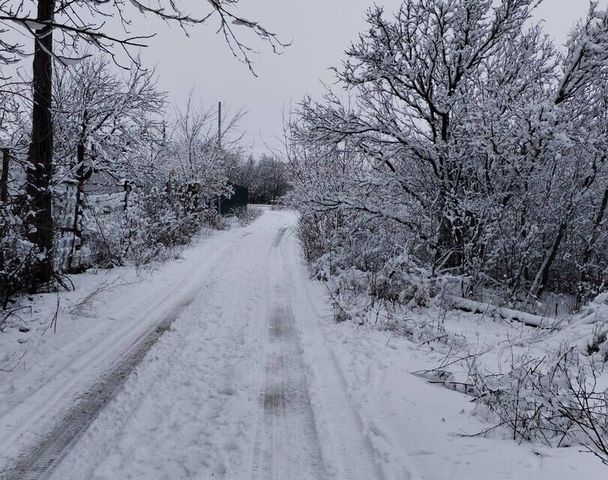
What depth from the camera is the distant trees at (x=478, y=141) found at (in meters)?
8.41

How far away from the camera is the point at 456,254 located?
962cm

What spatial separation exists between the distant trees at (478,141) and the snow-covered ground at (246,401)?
2352 millimetres

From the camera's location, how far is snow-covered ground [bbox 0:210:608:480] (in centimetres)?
305

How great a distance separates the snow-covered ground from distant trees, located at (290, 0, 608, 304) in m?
2.35

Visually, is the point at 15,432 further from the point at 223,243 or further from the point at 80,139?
the point at 223,243

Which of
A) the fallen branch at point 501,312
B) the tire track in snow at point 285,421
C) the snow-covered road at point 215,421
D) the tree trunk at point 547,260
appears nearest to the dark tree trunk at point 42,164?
the snow-covered road at point 215,421

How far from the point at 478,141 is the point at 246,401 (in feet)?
20.9

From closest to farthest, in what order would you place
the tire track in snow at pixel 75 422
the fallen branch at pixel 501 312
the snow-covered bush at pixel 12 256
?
the tire track in snow at pixel 75 422 < the snow-covered bush at pixel 12 256 < the fallen branch at pixel 501 312

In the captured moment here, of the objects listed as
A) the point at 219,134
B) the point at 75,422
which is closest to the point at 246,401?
the point at 75,422

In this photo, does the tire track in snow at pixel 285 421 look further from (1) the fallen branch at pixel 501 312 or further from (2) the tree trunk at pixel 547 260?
(2) the tree trunk at pixel 547 260

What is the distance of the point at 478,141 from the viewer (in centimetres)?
798

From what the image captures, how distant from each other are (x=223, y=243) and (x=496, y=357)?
12.8m

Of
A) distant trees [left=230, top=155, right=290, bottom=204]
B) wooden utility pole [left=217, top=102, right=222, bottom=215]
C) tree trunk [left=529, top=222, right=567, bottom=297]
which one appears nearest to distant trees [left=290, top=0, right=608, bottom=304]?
tree trunk [left=529, top=222, right=567, bottom=297]

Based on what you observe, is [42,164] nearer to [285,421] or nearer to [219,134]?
[285,421]
